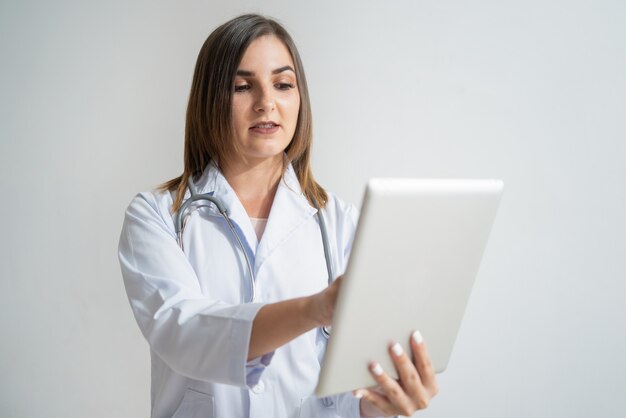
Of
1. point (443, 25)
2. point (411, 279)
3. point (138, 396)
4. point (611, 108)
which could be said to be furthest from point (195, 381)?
point (611, 108)

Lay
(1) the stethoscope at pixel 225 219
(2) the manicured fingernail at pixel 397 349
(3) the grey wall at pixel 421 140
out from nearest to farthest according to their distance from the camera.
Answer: (2) the manicured fingernail at pixel 397 349 < (1) the stethoscope at pixel 225 219 < (3) the grey wall at pixel 421 140

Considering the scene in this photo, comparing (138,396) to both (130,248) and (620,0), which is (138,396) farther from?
(620,0)

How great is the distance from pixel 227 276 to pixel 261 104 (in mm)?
357

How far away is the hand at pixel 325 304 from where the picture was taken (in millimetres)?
927

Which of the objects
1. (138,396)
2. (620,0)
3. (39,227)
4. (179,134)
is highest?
(620,0)

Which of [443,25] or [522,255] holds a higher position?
[443,25]

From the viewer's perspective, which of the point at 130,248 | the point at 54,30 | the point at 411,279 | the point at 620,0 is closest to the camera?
the point at 411,279

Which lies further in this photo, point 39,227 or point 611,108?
point 39,227

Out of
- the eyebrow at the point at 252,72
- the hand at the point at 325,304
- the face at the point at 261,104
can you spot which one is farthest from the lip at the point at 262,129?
the hand at the point at 325,304

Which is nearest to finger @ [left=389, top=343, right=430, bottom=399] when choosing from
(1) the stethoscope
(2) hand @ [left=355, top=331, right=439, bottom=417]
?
(2) hand @ [left=355, top=331, right=439, bottom=417]

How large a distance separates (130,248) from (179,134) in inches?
34.0

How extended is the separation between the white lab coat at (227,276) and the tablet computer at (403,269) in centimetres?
30

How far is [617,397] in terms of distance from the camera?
2.05m

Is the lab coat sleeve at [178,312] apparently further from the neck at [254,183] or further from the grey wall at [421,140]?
the grey wall at [421,140]
